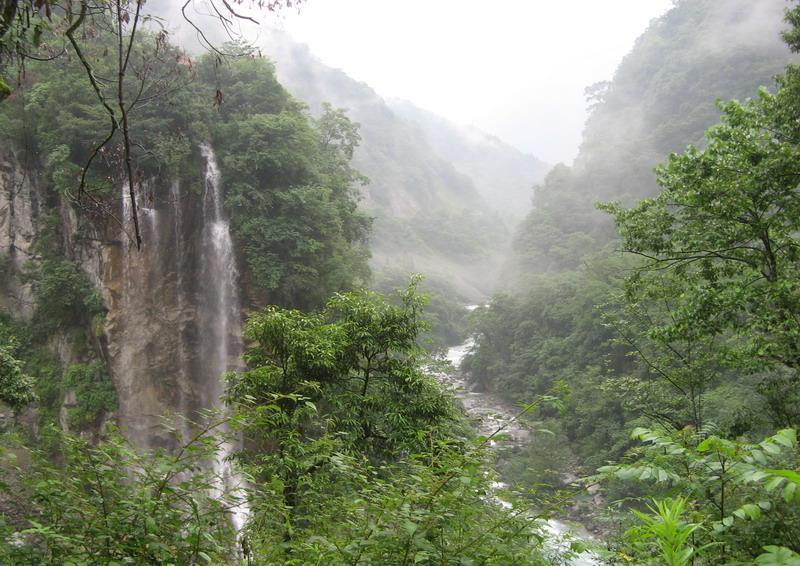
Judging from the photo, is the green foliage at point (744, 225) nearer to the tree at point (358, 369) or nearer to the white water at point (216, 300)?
the tree at point (358, 369)

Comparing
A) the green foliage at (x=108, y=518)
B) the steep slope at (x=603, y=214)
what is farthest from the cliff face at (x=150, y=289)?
the steep slope at (x=603, y=214)

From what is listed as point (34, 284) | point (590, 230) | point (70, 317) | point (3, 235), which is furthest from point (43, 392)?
point (590, 230)

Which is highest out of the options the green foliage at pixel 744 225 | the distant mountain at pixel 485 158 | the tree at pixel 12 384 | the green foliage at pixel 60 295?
the distant mountain at pixel 485 158

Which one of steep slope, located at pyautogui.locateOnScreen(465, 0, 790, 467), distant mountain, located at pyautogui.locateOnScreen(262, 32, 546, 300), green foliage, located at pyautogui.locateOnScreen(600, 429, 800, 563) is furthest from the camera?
distant mountain, located at pyautogui.locateOnScreen(262, 32, 546, 300)

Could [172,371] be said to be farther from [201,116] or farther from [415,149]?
[415,149]

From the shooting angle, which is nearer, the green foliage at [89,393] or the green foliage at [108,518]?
the green foliage at [108,518]

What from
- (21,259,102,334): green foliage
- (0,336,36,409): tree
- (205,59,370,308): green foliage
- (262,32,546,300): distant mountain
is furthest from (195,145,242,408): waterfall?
(262,32,546,300): distant mountain

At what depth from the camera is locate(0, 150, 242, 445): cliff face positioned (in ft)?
47.9

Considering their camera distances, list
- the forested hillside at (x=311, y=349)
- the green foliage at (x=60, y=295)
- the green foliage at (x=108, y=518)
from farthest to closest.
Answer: the green foliage at (x=60, y=295) → the forested hillside at (x=311, y=349) → the green foliage at (x=108, y=518)

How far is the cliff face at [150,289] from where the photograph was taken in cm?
1459

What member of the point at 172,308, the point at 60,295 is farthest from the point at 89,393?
the point at 172,308

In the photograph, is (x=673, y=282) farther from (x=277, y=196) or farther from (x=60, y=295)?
(x=60, y=295)

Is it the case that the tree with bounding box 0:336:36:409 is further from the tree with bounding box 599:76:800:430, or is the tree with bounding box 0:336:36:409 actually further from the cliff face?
the tree with bounding box 599:76:800:430

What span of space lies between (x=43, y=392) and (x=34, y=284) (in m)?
3.63
